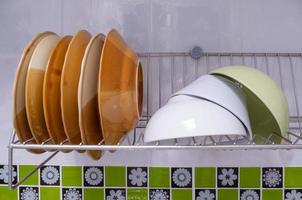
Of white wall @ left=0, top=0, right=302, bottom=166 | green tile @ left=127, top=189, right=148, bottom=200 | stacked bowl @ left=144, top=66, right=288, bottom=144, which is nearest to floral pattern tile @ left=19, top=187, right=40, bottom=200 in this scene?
white wall @ left=0, top=0, right=302, bottom=166

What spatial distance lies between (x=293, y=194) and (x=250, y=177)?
0.11 meters

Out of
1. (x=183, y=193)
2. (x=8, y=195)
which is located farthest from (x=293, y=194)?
(x=8, y=195)

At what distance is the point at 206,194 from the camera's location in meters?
0.98

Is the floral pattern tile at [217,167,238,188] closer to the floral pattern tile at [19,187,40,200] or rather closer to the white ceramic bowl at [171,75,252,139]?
the white ceramic bowl at [171,75,252,139]

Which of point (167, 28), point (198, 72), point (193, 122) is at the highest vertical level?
point (167, 28)

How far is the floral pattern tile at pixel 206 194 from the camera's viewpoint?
975 mm

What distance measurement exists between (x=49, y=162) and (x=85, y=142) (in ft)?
1.13

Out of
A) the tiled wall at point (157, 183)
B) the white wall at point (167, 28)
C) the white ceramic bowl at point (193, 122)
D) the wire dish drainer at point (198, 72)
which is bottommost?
the tiled wall at point (157, 183)

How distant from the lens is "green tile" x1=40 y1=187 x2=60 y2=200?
3.29ft

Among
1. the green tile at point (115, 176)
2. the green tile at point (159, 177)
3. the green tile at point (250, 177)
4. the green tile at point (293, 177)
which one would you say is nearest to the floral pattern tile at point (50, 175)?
the green tile at point (115, 176)

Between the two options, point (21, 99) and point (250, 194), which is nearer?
point (21, 99)

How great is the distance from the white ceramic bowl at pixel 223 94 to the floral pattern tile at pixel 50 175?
441 mm

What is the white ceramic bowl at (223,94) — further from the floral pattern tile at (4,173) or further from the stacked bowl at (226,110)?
the floral pattern tile at (4,173)

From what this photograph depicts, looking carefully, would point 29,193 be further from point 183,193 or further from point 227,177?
point 227,177
